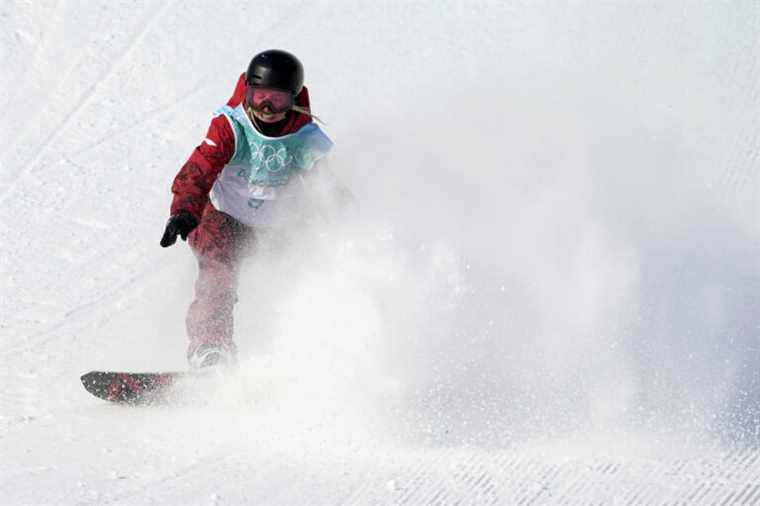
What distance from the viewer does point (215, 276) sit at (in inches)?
206

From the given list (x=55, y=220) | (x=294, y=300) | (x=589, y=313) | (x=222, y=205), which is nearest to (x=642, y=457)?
(x=589, y=313)

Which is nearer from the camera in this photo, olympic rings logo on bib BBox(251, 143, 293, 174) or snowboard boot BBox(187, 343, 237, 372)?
snowboard boot BBox(187, 343, 237, 372)

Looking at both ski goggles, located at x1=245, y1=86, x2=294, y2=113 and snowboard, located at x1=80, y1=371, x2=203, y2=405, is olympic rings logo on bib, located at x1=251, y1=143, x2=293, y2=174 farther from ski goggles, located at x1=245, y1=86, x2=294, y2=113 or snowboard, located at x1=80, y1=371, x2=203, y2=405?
snowboard, located at x1=80, y1=371, x2=203, y2=405

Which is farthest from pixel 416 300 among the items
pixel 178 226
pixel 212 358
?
pixel 178 226

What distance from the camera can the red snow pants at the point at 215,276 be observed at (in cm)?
501

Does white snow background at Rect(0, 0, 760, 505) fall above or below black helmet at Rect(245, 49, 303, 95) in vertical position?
below

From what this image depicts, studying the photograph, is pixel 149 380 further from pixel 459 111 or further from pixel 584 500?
pixel 459 111

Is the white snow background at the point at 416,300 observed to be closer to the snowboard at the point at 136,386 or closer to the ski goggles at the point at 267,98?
the snowboard at the point at 136,386

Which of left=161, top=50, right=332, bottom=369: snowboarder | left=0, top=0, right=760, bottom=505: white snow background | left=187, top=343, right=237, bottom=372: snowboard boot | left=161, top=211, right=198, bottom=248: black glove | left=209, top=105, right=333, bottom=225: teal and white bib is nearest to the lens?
left=0, top=0, right=760, bottom=505: white snow background

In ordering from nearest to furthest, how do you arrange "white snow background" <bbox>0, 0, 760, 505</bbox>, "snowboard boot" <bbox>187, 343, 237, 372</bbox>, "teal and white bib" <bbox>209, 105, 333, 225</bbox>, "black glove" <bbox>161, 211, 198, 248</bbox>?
"white snow background" <bbox>0, 0, 760, 505</bbox> → "black glove" <bbox>161, 211, 198, 248</bbox> → "snowboard boot" <bbox>187, 343, 237, 372</bbox> → "teal and white bib" <bbox>209, 105, 333, 225</bbox>

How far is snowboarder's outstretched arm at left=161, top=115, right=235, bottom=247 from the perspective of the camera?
192 inches

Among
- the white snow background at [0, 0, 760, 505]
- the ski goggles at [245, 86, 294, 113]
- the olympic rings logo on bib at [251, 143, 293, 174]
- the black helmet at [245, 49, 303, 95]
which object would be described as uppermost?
the black helmet at [245, 49, 303, 95]

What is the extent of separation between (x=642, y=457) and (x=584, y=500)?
43cm

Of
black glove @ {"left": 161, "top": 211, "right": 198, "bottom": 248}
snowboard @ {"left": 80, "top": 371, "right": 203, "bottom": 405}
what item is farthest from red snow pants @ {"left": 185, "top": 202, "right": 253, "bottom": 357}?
black glove @ {"left": 161, "top": 211, "right": 198, "bottom": 248}
